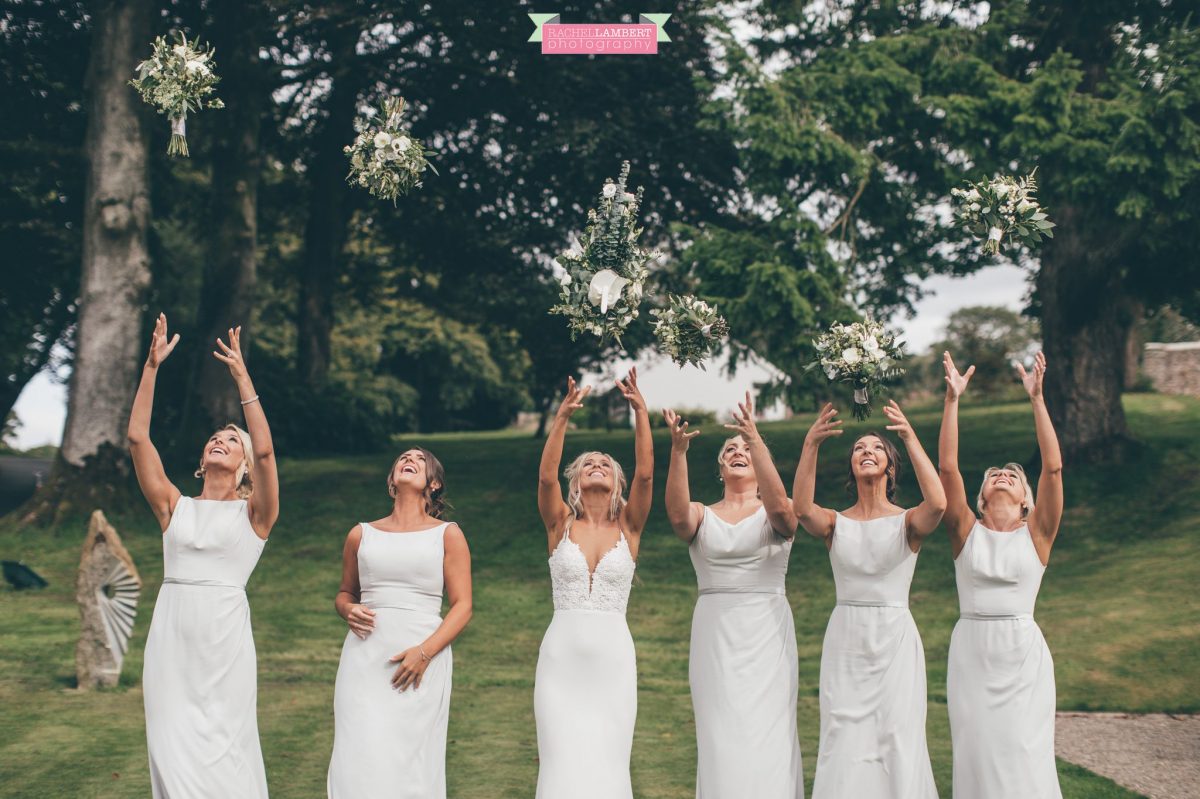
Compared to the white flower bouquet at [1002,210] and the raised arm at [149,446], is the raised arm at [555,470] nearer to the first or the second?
the raised arm at [149,446]

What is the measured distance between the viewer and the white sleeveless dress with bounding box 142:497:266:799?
6.57 metres

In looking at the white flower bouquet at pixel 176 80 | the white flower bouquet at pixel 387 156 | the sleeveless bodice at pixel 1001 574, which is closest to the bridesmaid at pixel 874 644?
the sleeveless bodice at pixel 1001 574

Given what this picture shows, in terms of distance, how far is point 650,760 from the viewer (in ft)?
34.9

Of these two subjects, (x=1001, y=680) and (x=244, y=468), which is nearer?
(x=1001, y=680)

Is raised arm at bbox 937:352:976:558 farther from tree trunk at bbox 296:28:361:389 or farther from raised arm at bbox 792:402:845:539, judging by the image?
tree trunk at bbox 296:28:361:389

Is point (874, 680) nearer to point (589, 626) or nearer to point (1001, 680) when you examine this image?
point (1001, 680)

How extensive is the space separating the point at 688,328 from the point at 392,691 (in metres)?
2.86

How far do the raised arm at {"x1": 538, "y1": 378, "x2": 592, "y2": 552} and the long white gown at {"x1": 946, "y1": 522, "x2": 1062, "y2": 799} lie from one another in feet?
7.22

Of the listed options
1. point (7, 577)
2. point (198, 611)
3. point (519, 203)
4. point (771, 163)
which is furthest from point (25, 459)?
point (198, 611)

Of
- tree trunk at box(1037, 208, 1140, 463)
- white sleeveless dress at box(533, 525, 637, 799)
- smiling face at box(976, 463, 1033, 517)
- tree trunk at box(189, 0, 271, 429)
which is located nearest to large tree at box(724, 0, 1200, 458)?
tree trunk at box(1037, 208, 1140, 463)

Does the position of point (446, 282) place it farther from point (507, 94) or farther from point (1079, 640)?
point (1079, 640)

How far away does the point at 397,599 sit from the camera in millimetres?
6762

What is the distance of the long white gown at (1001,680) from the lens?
6.84 metres
